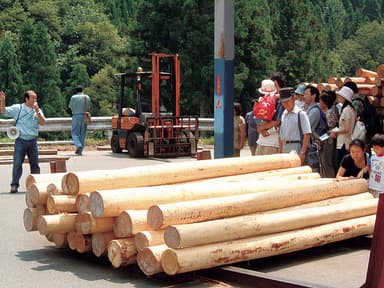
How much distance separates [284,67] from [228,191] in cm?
4451

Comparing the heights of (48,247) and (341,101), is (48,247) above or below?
below

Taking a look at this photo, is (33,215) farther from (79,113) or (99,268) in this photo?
(79,113)

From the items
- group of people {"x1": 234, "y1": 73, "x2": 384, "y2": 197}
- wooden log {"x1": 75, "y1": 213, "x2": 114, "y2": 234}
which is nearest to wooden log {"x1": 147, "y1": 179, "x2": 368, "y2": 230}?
group of people {"x1": 234, "y1": 73, "x2": 384, "y2": 197}

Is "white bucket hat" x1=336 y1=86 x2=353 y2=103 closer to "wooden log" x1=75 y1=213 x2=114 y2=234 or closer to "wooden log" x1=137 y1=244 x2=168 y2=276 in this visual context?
"wooden log" x1=75 y1=213 x2=114 y2=234

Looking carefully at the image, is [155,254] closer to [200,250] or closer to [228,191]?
[200,250]

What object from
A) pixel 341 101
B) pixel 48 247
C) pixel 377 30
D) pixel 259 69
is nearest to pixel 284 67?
pixel 259 69

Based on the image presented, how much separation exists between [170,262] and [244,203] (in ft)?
4.21

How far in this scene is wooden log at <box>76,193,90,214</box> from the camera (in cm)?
813

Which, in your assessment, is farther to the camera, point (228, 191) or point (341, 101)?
point (341, 101)

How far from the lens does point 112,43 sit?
260ft

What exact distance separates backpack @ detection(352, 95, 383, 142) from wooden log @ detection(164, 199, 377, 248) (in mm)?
2483

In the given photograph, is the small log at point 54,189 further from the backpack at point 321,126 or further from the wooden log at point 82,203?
the backpack at point 321,126

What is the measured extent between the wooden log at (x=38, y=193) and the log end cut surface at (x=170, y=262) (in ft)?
6.59

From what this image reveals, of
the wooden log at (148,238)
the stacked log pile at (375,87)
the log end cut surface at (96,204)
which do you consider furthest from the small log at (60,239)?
the stacked log pile at (375,87)
